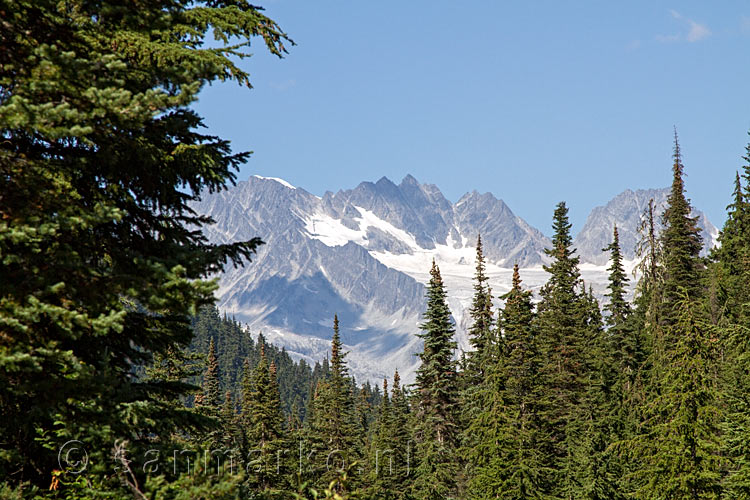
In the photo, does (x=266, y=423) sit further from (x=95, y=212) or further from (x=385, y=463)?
(x=95, y=212)

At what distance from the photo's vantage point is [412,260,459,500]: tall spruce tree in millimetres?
A: 34688

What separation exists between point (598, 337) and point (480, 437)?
2153 centimetres

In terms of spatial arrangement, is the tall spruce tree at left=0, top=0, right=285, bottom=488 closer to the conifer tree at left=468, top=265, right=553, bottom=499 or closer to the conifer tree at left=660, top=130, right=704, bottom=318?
the conifer tree at left=468, top=265, right=553, bottom=499

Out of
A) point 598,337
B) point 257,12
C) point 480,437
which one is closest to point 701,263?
point 598,337

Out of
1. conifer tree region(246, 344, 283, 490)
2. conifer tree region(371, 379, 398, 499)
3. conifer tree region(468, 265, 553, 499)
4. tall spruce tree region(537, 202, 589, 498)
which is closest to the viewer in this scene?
conifer tree region(468, 265, 553, 499)

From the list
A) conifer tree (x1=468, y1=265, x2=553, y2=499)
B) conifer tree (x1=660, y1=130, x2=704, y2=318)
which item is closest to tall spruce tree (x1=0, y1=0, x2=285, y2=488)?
conifer tree (x1=468, y1=265, x2=553, y2=499)

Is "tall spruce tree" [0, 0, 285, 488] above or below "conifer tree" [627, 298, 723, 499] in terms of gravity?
above

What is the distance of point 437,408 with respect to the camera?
124ft

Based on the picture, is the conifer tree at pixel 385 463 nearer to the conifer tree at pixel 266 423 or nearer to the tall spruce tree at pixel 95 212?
the conifer tree at pixel 266 423

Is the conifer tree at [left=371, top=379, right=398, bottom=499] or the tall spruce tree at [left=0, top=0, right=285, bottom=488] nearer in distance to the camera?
the tall spruce tree at [left=0, top=0, right=285, bottom=488]

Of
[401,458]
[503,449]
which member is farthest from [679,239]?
[503,449]

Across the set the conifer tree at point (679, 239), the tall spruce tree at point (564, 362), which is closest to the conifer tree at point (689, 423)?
the tall spruce tree at point (564, 362)

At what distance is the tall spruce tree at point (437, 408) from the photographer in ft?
114

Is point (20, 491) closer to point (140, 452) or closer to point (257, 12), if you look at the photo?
point (140, 452)
